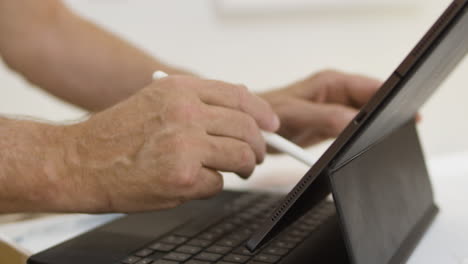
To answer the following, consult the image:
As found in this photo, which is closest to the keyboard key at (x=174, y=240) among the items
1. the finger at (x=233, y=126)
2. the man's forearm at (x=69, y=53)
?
the finger at (x=233, y=126)

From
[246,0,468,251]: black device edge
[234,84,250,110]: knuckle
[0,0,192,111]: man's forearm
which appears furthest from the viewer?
[0,0,192,111]: man's forearm

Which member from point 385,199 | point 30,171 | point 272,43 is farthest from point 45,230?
point 272,43

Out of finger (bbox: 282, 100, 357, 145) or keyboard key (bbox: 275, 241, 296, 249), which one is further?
finger (bbox: 282, 100, 357, 145)

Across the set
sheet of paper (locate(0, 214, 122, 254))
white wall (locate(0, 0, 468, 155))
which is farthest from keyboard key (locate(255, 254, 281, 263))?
white wall (locate(0, 0, 468, 155))

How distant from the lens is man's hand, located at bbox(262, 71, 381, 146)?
0.73 meters

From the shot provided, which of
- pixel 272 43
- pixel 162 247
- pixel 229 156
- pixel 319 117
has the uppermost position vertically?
pixel 272 43

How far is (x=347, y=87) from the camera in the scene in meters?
0.80

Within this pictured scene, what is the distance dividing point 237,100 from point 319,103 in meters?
0.29

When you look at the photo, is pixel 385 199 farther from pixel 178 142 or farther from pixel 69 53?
pixel 69 53

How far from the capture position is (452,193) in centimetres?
67

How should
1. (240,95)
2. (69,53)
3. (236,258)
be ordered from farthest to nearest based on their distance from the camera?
(69,53)
(240,95)
(236,258)

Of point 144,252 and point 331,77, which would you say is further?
point 331,77

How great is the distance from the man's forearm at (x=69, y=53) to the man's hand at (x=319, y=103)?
0.95ft

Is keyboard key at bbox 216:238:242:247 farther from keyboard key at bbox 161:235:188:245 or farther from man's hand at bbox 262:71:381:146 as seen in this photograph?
man's hand at bbox 262:71:381:146
